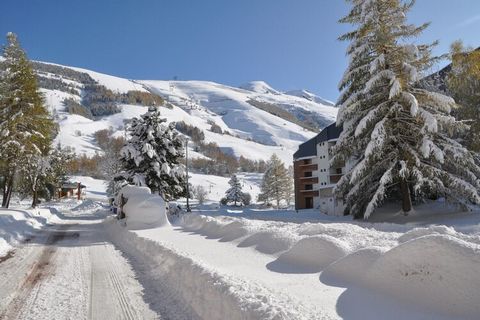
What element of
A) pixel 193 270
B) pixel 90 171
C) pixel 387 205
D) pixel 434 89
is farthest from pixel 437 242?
pixel 90 171

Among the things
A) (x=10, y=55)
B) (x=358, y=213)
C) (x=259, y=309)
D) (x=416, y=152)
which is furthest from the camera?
(x=10, y=55)

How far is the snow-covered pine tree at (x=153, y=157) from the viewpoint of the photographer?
2798cm

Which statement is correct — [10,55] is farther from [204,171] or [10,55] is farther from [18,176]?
[204,171]

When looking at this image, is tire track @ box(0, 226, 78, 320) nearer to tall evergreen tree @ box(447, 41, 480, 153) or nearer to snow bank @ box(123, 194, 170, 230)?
snow bank @ box(123, 194, 170, 230)

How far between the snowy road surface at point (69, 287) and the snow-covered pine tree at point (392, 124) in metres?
12.4

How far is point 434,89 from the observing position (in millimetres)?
22391

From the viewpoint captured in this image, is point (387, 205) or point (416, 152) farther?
point (387, 205)

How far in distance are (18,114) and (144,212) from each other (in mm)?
12381

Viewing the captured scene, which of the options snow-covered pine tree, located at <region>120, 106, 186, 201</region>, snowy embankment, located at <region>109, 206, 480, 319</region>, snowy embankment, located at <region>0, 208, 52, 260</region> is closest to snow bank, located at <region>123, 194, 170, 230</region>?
snowy embankment, located at <region>0, 208, 52, 260</region>

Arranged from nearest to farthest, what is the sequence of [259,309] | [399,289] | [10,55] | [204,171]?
[259,309] → [399,289] → [10,55] → [204,171]

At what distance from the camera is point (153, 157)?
28.5m

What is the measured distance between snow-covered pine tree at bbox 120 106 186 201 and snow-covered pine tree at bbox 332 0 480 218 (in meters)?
13.6

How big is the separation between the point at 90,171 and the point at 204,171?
2009 inches

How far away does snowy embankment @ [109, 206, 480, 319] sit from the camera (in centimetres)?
460
